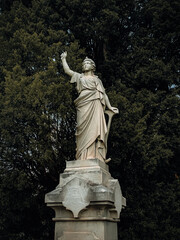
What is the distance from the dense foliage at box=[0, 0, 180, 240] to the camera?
33.7 ft

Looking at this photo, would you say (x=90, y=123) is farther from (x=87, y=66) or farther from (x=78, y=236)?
(x=78, y=236)

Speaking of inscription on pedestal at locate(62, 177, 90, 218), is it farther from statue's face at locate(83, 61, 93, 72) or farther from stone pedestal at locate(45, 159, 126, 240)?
statue's face at locate(83, 61, 93, 72)

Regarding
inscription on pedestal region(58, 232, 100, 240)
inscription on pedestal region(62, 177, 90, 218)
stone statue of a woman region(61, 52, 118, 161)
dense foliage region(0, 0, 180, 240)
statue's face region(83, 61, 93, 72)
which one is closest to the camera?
inscription on pedestal region(58, 232, 100, 240)

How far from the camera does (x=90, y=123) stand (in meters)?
6.99

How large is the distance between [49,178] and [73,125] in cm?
215

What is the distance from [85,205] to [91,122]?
1910 mm

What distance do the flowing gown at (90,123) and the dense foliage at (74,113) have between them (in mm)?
2970

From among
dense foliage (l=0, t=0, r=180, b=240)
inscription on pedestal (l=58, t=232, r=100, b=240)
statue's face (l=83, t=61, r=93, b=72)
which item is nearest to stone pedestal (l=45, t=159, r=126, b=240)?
inscription on pedestal (l=58, t=232, r=100, b=240)

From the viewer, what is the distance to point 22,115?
1007 centimetres

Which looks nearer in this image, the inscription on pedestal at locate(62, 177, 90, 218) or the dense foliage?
the inscription on pedestal at locate(62, 177, 90, 218)

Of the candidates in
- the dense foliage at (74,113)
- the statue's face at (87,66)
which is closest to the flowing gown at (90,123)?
the statue's face at (87,66)

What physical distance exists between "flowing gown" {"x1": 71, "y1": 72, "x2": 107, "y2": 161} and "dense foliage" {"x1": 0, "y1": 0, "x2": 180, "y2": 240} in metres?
2.97

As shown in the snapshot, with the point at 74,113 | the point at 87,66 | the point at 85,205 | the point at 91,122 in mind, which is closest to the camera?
the point at 85,205

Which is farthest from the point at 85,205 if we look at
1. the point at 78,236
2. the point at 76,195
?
the point at 78,236
